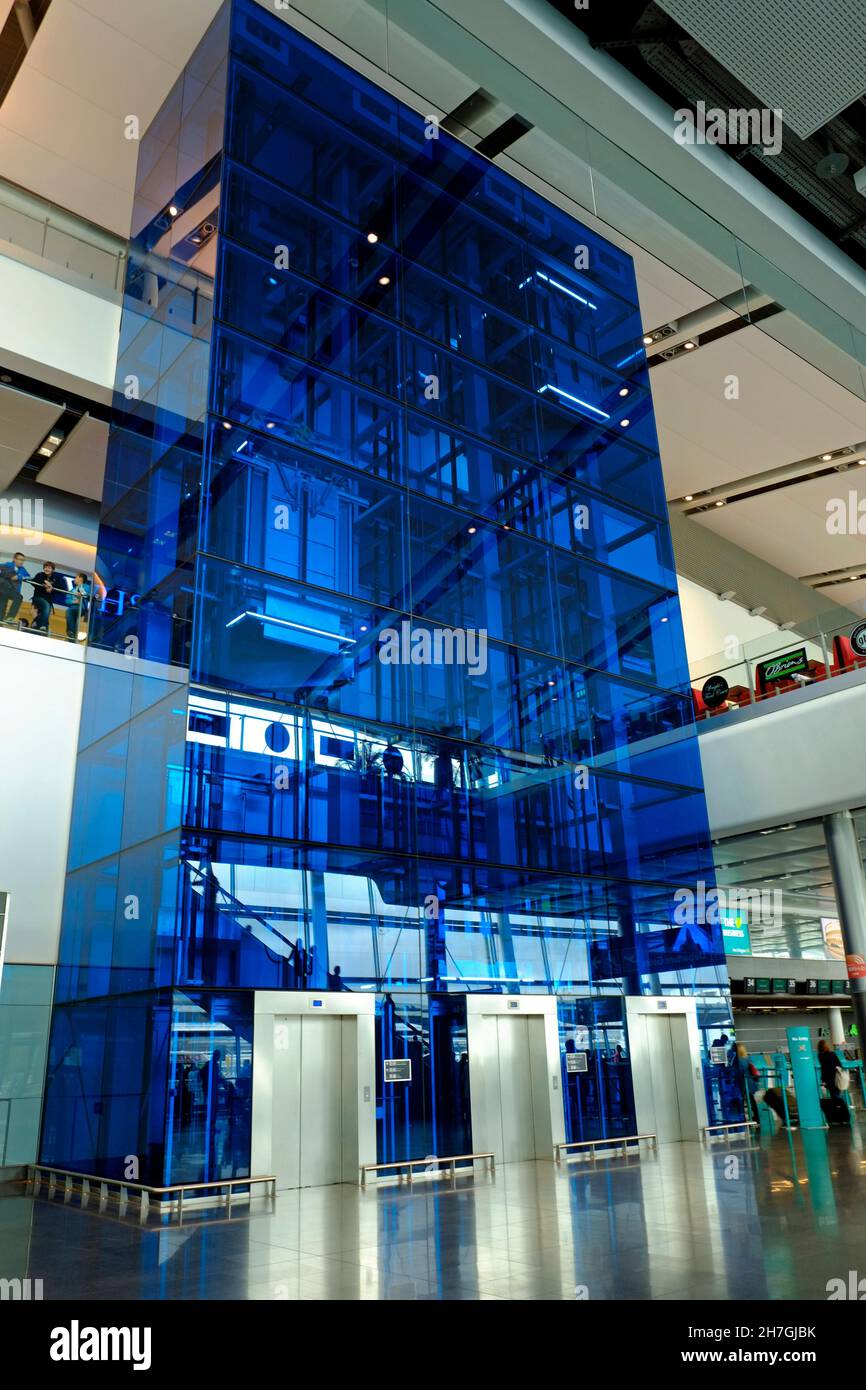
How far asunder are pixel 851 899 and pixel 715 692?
427 centimetres

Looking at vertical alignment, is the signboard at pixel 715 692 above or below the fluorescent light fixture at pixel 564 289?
below

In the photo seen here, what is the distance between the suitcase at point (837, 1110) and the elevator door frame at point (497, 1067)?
22.3 ft

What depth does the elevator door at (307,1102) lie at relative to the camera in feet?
35.4

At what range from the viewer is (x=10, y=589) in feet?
44.9

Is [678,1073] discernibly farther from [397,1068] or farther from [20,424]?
[20,424]

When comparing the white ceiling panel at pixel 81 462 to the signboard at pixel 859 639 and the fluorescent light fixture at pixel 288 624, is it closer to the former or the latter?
the fluorescent light fixture at pixel 288 624

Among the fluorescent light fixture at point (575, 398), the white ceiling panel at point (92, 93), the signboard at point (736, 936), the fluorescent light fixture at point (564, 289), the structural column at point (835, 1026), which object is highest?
the white ceiling panel at point (92, 93)

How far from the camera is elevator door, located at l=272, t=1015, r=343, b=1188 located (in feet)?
35.4

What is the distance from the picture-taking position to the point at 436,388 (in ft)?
46.7

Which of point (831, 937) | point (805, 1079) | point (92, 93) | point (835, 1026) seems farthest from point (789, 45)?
point (831, 937)

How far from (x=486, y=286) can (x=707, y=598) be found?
50.1ft

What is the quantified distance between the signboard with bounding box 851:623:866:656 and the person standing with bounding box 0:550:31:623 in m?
11.5

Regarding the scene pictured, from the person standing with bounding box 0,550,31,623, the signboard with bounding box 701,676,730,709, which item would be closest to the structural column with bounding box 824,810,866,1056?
the signboard with bounding box 701,676,730,709

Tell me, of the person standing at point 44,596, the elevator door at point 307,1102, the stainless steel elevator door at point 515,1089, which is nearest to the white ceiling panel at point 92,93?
the person standing at point 44,596
